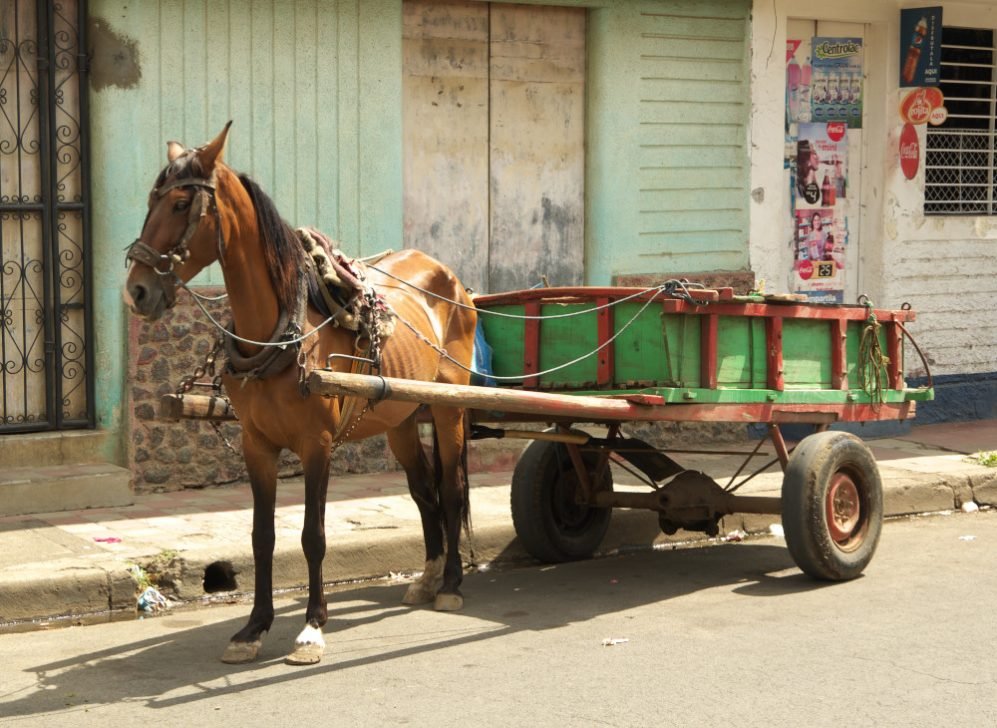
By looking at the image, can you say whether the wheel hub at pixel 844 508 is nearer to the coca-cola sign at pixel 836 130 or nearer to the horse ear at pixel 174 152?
the horse ear at pixel 174 152

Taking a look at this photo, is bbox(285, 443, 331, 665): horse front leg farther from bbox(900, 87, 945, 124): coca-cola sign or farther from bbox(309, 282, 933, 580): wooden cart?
bbox(900, 87, 945, 124): coca-cola sign

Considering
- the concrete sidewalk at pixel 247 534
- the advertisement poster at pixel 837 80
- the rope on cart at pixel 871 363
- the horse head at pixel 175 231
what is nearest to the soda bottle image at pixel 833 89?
the advertisement poster at pixel 837 80

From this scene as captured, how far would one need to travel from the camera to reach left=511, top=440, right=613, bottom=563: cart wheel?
8383 millimetres

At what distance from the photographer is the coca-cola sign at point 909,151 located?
44.1ft

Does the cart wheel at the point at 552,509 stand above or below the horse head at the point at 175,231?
below

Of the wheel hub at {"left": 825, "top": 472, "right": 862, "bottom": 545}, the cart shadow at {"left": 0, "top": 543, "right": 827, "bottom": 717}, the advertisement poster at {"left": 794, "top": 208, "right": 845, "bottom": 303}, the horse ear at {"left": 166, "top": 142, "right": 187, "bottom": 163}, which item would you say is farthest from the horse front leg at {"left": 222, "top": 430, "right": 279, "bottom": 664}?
the advertisement poster at {"left": 794, "top": 208, "right": 845, "bottom": 303}

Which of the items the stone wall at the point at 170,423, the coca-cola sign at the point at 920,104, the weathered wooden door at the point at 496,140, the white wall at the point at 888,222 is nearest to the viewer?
the stone wall at the point at 170,423

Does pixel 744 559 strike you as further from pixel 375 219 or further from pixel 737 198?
pixel 737 198

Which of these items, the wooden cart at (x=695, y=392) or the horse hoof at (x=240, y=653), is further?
the wooden cart at (x=695, y=392)

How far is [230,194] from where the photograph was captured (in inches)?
243

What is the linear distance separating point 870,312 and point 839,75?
18.5ft

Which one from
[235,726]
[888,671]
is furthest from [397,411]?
[888,671]

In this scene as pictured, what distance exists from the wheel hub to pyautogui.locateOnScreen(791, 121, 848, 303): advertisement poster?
5.24 meters

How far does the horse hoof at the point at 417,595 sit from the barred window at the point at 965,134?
802cm
